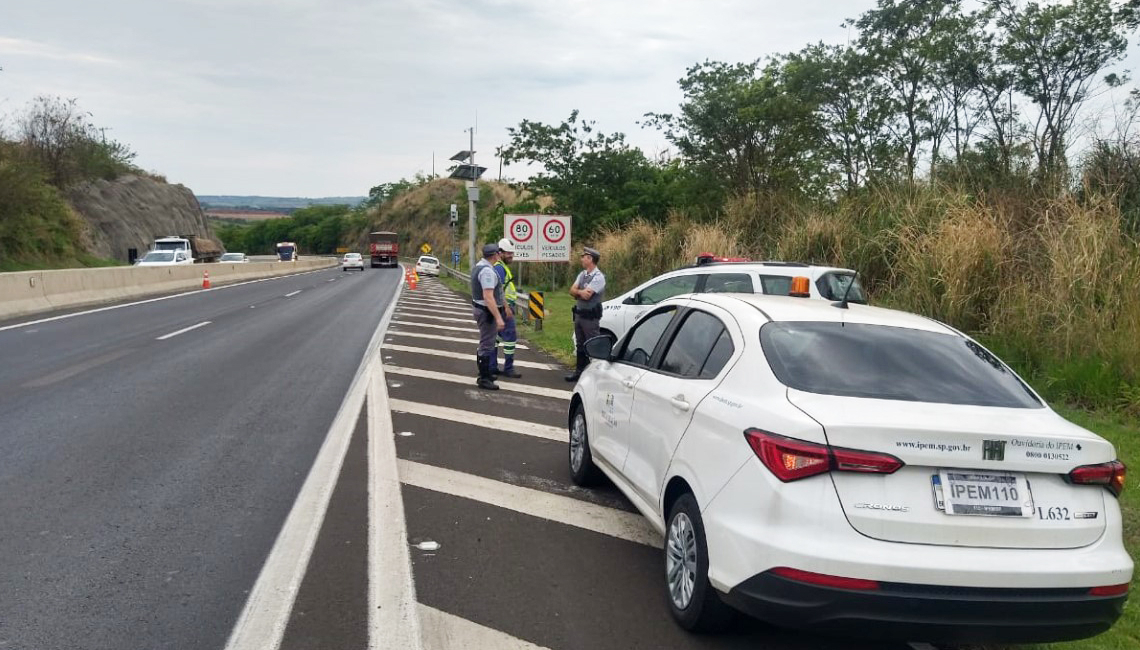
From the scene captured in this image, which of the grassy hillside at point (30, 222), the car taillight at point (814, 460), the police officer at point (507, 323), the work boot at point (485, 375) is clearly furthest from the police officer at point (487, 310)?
the grassy hillside at point (30, 222)

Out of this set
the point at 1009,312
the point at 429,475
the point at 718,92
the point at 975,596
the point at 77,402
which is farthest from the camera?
the point at 718,92

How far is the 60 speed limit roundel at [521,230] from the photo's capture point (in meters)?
21.9

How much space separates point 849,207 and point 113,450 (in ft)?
39.1

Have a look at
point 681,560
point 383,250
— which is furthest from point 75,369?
point 383,250

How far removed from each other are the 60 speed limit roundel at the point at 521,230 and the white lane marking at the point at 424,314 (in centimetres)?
231

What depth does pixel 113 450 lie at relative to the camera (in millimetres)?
7422

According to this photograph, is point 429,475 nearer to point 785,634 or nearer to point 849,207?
point 785,634

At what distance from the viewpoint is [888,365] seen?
14.3 feet

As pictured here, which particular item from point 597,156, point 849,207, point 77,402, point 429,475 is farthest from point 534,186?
point 429,475

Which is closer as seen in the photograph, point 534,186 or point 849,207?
point 849,207

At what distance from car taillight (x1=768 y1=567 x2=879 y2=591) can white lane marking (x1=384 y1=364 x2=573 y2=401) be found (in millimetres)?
7188

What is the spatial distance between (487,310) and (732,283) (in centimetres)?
302

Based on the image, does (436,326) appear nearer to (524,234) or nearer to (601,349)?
(524,234)

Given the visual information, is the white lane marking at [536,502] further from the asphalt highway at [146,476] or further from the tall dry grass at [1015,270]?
the tall dry grass at [1015,270]
